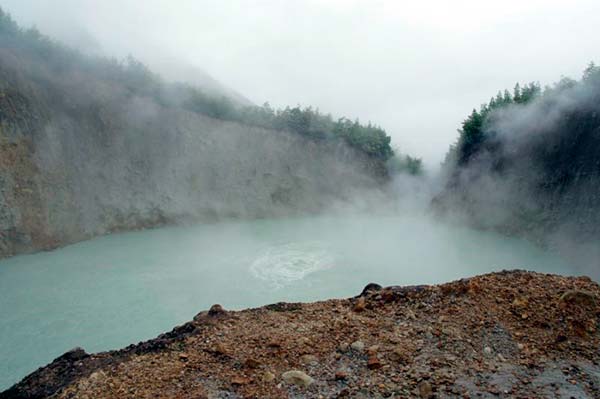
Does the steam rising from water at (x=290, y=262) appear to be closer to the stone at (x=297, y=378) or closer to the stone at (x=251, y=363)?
the stone at (x=251, y=363)

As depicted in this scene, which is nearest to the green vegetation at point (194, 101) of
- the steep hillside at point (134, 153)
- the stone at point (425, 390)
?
the steep hillside at point (134, 153)

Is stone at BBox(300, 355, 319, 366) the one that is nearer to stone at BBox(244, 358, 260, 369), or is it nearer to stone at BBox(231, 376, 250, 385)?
stone at BBox(244, 358, 260, 369)

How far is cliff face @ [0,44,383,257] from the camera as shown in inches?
634

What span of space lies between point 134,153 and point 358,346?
19048 millimetres

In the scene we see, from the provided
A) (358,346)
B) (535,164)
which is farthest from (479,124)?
(358,346)

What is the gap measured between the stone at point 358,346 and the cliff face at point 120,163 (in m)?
A: 14.4

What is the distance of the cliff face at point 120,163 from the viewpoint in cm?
1609

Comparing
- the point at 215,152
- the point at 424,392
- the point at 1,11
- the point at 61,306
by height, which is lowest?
the point at 61,306

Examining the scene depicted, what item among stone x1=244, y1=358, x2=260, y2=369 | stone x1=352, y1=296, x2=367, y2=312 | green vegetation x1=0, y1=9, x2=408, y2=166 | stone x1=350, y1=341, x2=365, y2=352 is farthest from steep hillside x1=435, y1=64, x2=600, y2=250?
stone x1=244, y1=358, x2=260, y2=369

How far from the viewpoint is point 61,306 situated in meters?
9.84

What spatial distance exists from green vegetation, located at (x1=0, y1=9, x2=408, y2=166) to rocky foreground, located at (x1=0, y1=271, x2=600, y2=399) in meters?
19.0

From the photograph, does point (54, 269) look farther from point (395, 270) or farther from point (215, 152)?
point (215, 152)

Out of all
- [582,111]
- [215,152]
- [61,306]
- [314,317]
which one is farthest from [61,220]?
[582,111]

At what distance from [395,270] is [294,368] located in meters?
9.26
